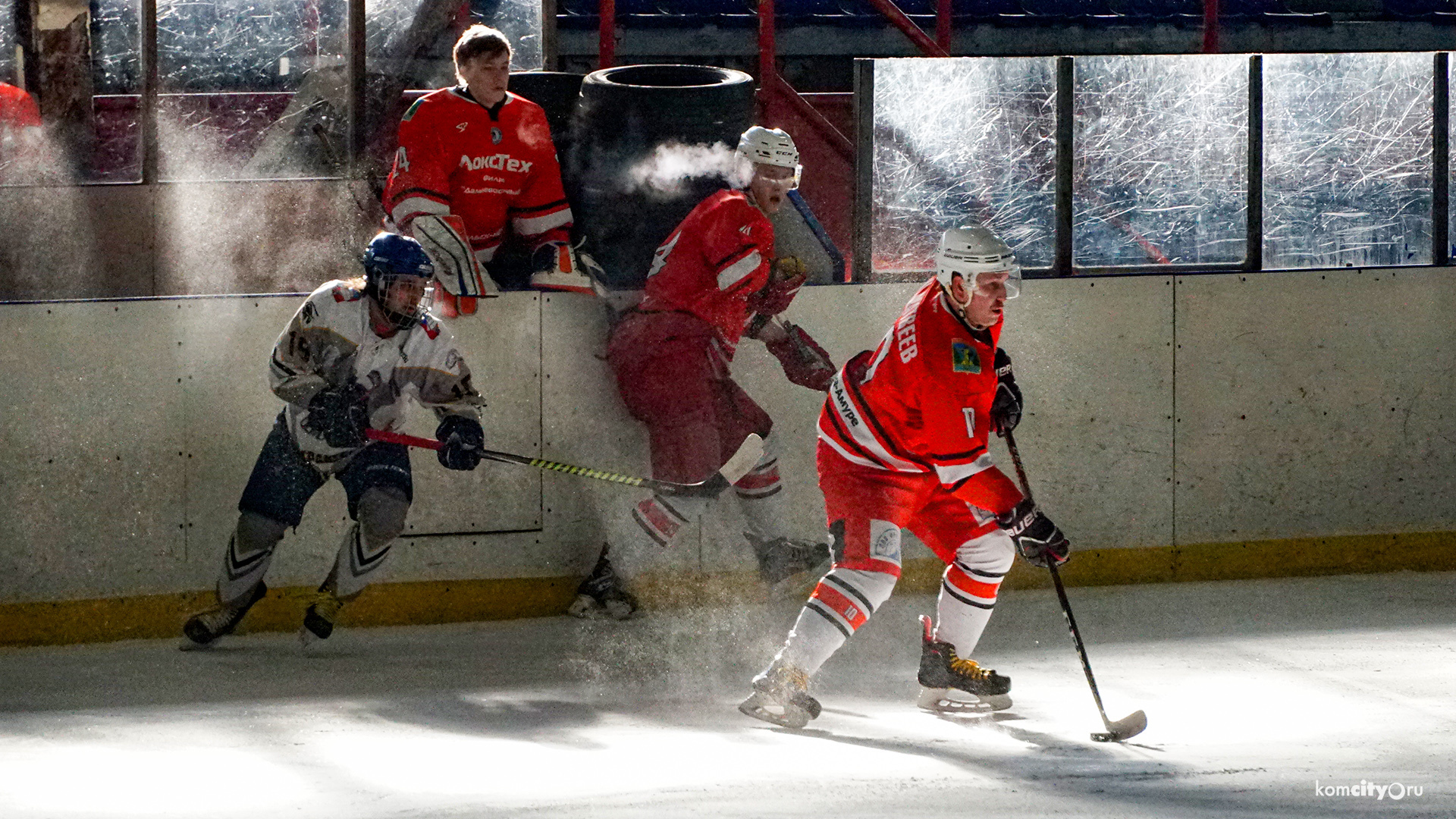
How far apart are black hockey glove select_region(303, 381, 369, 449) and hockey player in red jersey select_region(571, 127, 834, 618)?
3.45 feet

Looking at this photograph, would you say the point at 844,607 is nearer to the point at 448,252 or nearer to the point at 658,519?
the point at 658,519


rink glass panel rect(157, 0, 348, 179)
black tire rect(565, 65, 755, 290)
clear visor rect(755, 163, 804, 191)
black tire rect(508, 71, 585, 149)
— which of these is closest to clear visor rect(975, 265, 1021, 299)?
clear visor rect(755, 163, 804, 191)

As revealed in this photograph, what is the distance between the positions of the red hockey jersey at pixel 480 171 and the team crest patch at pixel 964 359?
197 centimetres

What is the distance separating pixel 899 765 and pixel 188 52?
14.1 ft

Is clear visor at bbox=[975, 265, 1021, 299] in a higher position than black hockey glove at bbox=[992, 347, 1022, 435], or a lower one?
higher

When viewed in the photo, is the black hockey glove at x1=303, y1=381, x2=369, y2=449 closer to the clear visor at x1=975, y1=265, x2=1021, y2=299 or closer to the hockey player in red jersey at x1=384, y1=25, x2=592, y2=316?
the hockey player in red jersey at x1=384, y1=25, x2=592, y2=316

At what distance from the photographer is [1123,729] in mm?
4777

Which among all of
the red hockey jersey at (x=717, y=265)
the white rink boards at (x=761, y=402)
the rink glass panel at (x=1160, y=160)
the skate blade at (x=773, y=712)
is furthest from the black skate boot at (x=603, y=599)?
the rink glass panel at (x=1160, y=160)

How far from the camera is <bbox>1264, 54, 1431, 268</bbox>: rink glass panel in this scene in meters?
7.21

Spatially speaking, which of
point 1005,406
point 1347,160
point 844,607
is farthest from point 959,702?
point 1347,160

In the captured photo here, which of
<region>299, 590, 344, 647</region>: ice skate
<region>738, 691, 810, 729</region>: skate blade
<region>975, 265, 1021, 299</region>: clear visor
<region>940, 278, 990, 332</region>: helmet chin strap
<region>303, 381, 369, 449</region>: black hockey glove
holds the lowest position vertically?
<region>738, 691, 810, 729</region>: skate blade

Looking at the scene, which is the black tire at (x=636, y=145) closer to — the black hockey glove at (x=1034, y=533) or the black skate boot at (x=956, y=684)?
the black skate boot at (x=956, y=684)

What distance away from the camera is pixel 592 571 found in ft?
20.9

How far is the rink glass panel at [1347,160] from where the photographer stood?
721cm
